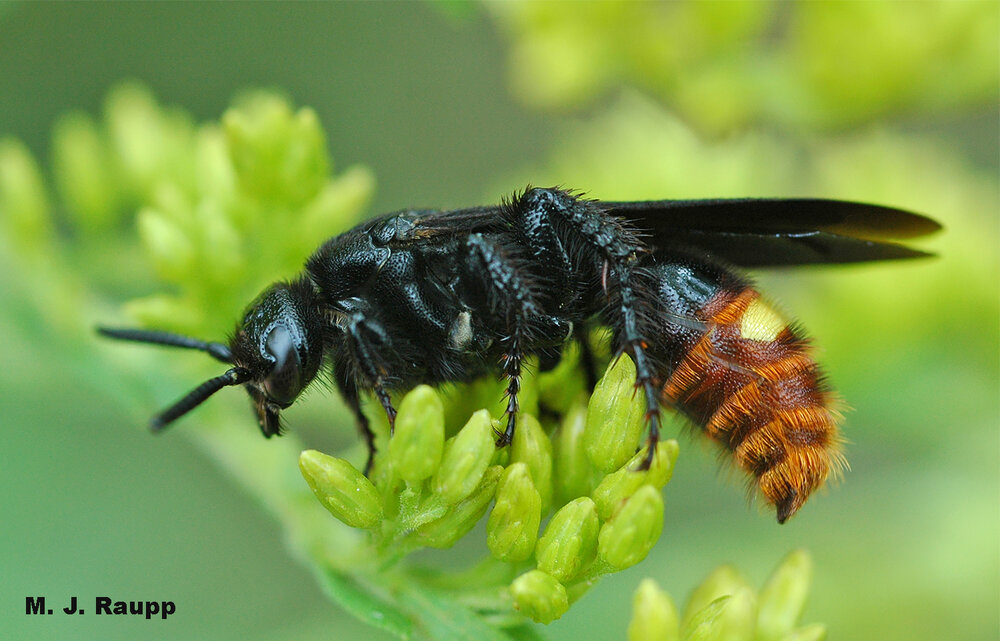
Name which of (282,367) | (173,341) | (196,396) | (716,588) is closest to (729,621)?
(716,588)

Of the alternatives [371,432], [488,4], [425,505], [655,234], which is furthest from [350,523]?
[488,4]

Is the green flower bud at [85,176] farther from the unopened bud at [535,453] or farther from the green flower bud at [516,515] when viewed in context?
the green flower bud at [516,515]

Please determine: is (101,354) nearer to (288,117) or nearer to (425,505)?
(288,117)

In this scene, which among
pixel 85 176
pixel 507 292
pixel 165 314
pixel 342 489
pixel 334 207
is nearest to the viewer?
pixel 342 489

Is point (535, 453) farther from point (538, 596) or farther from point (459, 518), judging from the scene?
point (538, 596)

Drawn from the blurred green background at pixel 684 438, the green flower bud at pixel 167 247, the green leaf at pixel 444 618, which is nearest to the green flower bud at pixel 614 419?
the green leaf at pixel 444 618

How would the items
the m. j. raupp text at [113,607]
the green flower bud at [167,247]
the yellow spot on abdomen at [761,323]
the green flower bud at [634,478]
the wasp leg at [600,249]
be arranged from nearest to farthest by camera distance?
1. the green flower bud at [634,478]
2. the wasp leg at [600,249]
3. the yellow spot on abdomen at [761,323]
4. the green flower bud at [167,247]
5. the m. j. raupp text at [113,607]
